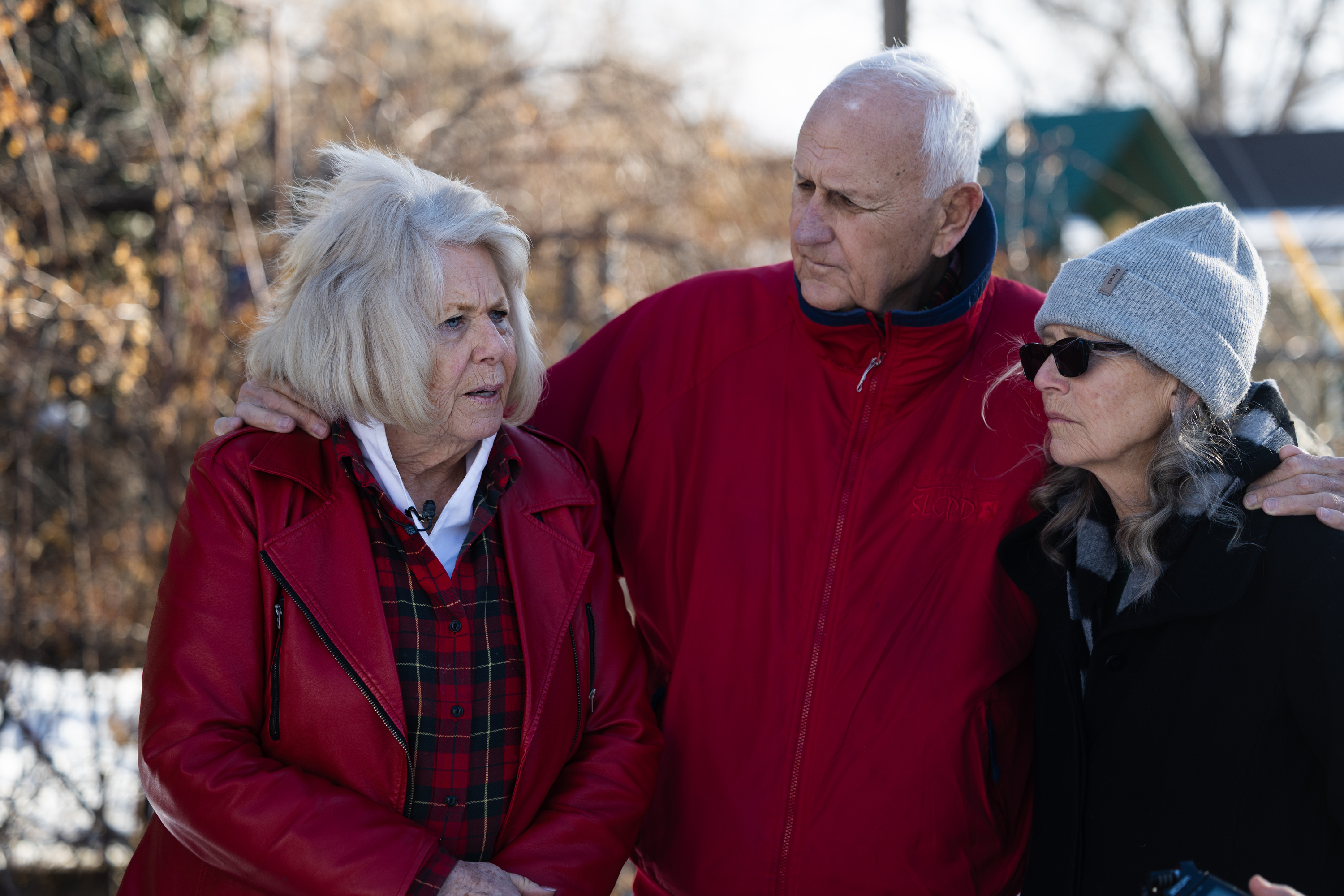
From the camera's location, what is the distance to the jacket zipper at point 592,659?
2162 mm

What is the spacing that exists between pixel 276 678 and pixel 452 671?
0.98 ft

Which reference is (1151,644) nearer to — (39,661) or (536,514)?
(536,514)

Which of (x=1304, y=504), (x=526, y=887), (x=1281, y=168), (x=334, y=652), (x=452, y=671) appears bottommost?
(x=1281, y=168)

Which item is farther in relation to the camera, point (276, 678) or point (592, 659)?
point (592, 659)

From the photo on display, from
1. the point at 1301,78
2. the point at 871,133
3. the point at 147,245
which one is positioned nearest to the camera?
the point at 871,133

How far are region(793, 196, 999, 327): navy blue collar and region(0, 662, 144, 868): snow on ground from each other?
365 centimetres

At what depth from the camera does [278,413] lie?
2.05 meters

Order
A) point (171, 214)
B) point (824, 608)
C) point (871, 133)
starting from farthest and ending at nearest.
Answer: point (171, 214), point (871, 133), point (824, 608)

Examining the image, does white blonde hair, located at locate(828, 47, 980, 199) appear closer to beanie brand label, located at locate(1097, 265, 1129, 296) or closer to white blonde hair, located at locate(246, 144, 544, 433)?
beanie brand label, located at locate(1097, 265, 1129, 296)

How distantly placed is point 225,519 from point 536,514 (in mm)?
581

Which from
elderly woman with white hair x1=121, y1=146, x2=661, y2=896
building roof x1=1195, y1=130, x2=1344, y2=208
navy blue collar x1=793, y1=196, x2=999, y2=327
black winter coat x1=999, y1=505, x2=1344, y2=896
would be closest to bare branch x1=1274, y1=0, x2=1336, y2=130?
building roof x1=1195, y1=130, x2=1344, y2=208

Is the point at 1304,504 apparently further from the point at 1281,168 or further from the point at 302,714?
the point at 1281,168

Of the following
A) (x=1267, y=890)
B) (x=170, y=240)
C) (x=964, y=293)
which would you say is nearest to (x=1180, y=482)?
(x=964, y=293)

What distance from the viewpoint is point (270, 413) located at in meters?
2.04
